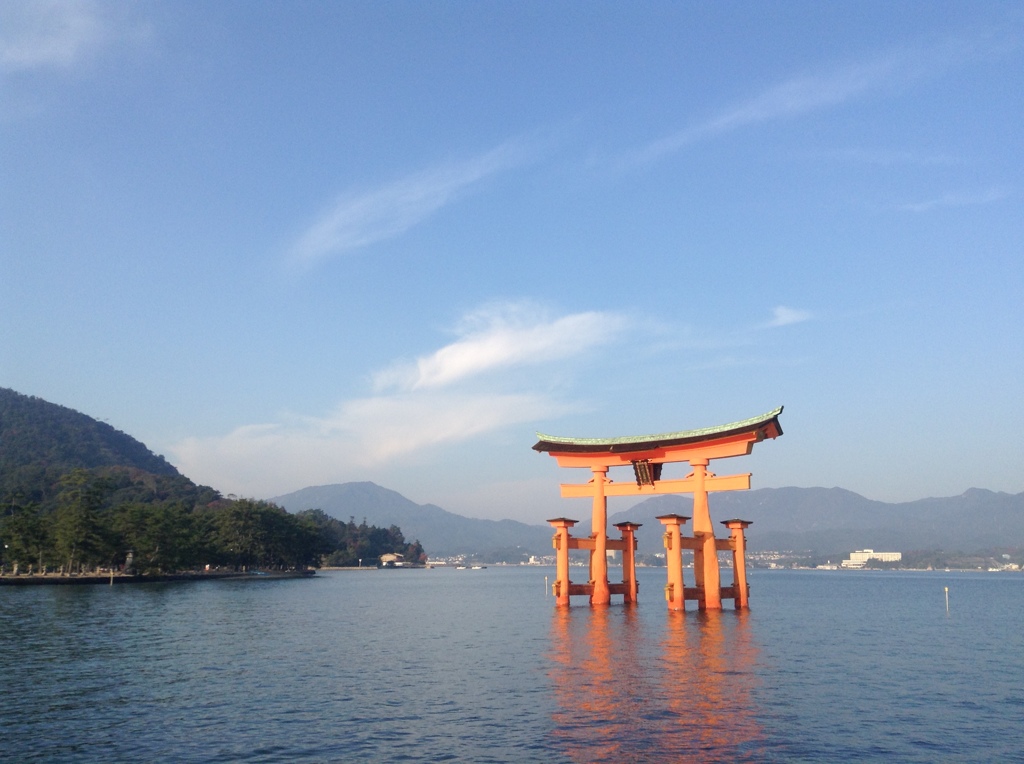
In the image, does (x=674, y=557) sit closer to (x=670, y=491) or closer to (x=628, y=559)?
(x=670, y=491)

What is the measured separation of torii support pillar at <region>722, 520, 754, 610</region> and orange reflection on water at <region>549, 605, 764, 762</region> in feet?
27.1

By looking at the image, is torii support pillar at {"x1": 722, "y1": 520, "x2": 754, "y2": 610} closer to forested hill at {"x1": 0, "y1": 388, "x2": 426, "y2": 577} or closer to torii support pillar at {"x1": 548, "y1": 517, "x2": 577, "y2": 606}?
torii support pillar at {"x1": 548, "y1": 517, "x2": 577, "y2": 606}

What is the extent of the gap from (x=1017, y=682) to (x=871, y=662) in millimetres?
4861

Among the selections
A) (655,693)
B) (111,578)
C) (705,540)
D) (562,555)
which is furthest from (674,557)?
(111,578)

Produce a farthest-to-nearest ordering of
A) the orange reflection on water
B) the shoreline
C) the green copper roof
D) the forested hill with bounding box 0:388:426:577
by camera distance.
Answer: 1. the forested hill with bounding box 0:388:426:577
2. the shoreline
3. the green copper roof
4. the orange reflection on water

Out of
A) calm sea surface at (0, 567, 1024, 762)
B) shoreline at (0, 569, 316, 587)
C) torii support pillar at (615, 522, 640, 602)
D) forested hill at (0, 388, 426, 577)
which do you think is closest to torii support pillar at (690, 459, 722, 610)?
calm sea surface at (0, 567, 1024, 762)

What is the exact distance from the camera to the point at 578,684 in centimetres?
2325

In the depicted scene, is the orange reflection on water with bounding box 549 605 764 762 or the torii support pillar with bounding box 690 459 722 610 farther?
the torii support pillar with bounding box 690 459 722 610

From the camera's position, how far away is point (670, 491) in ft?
159

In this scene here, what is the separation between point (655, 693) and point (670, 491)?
27.2 m

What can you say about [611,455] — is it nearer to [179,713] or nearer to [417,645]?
[417,645]

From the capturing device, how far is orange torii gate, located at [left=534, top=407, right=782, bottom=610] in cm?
4381

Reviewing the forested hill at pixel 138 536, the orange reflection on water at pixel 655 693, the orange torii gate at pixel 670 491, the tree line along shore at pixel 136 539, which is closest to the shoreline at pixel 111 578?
the tree line along shore at pixel 136 539

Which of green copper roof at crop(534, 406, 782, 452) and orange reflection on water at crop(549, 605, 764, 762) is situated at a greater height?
green copper roof at crop(534, 406, 782, 452)
